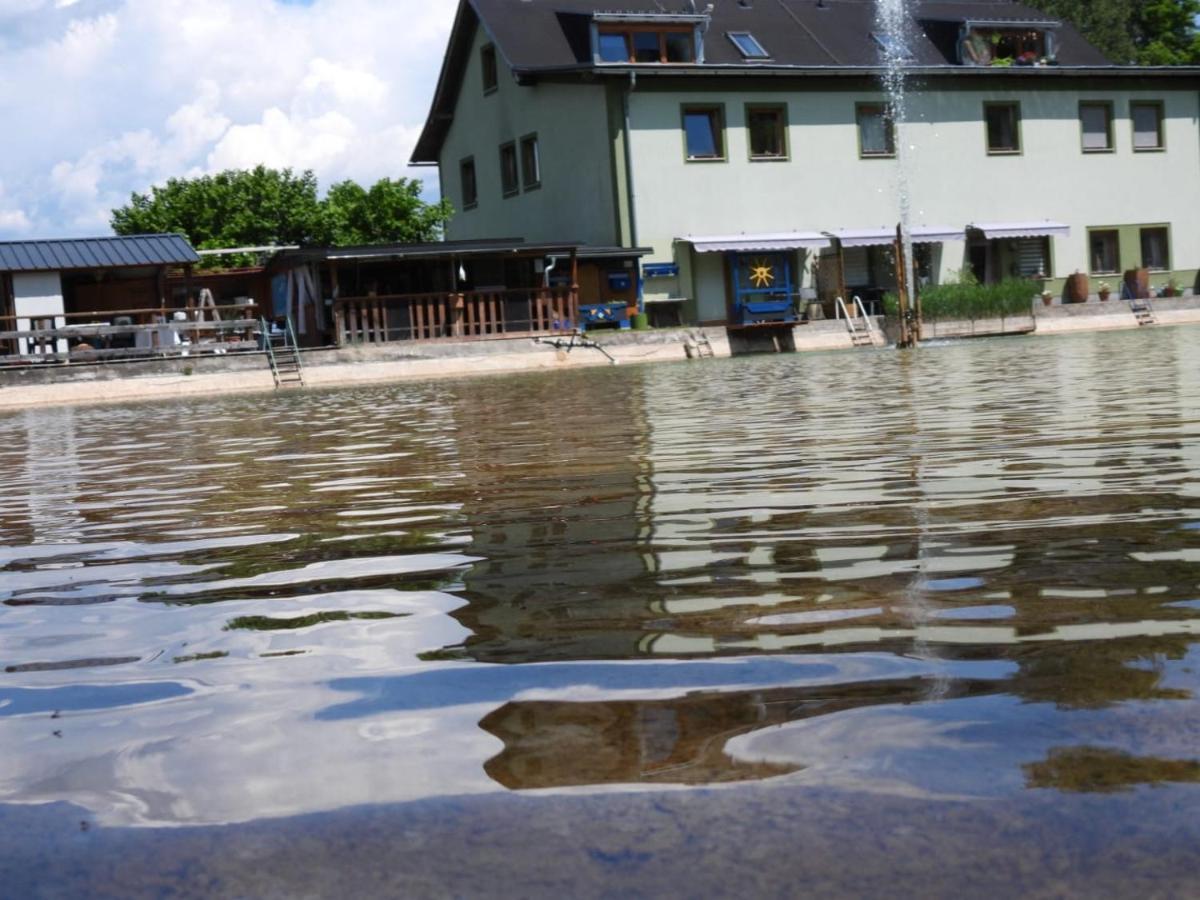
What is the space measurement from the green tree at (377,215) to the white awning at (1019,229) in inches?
618

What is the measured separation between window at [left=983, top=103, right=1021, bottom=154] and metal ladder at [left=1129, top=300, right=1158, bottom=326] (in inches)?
213

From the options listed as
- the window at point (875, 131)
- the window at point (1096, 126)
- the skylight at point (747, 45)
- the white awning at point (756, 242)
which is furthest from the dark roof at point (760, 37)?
the white awning at point (756, 242)

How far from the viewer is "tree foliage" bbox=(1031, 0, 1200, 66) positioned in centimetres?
5788

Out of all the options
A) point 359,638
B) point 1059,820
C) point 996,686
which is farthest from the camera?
point 359,638

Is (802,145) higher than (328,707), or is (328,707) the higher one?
(802,145)

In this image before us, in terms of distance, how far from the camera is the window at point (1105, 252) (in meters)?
41.0

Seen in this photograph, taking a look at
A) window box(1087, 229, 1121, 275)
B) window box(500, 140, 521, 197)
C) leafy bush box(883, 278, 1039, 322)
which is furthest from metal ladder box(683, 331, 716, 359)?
window box(1087, 229, 1121, 275)

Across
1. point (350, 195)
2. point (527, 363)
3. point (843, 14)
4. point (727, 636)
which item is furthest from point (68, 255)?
point (727, 636)

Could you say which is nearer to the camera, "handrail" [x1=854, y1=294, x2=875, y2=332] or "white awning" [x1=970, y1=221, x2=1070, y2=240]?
"handrail" [x1=854, y1=294, x2=875, y2=332]

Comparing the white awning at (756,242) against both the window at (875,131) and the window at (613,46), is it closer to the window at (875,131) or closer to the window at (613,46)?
the window at (875,131)

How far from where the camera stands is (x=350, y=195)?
158ft

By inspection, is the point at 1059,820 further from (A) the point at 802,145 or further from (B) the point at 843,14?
(B) the point at 843,14

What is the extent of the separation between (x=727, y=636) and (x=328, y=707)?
2.70ft

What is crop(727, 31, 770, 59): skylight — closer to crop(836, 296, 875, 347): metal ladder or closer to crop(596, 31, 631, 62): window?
crop(596, 31, 631, 62): window
